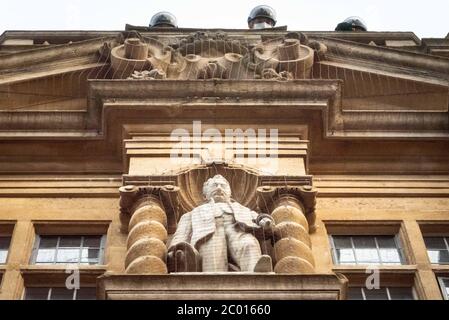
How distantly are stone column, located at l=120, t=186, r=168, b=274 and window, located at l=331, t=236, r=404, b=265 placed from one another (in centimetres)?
248

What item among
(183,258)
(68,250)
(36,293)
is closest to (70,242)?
(68,250)

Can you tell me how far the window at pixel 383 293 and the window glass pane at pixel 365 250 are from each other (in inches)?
30.0

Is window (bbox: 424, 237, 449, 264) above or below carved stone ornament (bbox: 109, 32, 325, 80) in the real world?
below

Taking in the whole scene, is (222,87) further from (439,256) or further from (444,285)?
(444,285)

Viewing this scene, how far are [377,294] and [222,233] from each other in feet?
7.31

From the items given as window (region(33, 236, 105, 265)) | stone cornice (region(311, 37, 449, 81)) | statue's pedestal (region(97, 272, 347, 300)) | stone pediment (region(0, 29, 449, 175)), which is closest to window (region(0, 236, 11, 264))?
window (region(33, 236, 105, 265))

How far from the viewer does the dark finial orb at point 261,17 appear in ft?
83.2

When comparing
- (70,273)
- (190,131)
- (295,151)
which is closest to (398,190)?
(295,151)

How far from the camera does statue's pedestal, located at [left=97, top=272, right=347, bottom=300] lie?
12445 millimetres

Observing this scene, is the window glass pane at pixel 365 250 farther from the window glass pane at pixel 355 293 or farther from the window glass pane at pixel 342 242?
the window glass pane at pixel 355 293

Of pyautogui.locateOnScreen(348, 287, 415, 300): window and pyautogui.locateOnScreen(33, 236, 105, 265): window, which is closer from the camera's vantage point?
pyautogui.locateOnScreen(348, 287, 415, 300): window

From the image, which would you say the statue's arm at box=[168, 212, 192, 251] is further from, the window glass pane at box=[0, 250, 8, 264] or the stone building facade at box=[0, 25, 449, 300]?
the window glass pane at box=[0, 250, 8, 264]

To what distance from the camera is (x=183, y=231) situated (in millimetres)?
14539
